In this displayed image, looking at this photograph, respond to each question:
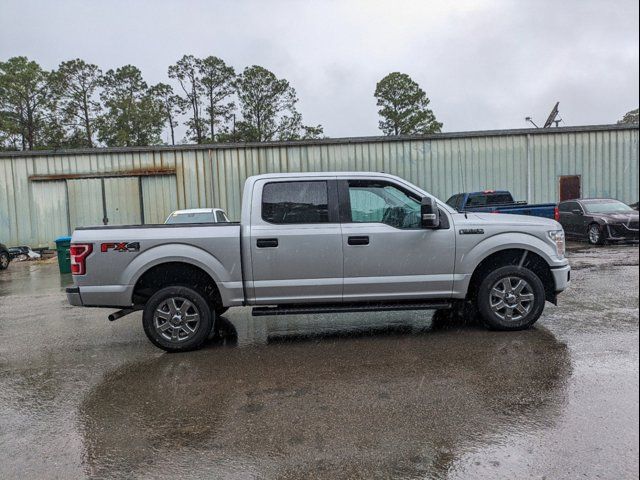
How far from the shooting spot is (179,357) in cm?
553

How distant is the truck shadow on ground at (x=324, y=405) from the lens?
3.24 meters

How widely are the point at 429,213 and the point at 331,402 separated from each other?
2.48 metres

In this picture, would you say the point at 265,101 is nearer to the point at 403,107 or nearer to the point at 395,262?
the point at 403,107

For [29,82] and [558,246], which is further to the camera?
[29,82]

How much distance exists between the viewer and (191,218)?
13.4 m

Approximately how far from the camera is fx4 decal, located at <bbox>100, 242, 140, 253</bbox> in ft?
18.2

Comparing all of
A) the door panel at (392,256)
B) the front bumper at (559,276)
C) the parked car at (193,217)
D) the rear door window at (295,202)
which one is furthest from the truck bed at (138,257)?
the parked car at (193,217)

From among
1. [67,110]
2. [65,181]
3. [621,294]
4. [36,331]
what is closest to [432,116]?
[67,110]

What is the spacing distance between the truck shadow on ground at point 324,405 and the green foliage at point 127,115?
40865 mm

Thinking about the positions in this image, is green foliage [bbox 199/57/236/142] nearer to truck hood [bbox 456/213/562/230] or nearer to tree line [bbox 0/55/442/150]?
tree line [bbox 0/55/442/150]

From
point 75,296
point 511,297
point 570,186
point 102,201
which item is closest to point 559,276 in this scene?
point 511,297

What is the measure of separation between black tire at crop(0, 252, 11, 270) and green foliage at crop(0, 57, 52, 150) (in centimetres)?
2710

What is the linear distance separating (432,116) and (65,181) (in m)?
37.5

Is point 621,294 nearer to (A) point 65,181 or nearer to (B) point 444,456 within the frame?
(B) point 444,456
